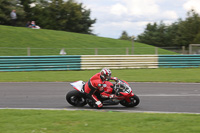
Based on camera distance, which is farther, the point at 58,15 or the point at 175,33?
the point at 175,33

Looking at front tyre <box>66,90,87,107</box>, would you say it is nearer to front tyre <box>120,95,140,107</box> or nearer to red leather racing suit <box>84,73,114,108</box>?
red leather racing suit <box>84,73,114,108</box>

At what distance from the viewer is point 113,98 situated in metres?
8.73

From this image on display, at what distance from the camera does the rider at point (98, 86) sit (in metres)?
8.55

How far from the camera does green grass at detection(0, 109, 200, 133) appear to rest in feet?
18.9

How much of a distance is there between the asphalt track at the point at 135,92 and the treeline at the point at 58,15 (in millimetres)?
28805

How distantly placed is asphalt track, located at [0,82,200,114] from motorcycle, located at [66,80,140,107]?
0.64ft

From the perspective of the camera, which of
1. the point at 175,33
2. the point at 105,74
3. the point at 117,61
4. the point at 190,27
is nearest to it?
the point at 105,74

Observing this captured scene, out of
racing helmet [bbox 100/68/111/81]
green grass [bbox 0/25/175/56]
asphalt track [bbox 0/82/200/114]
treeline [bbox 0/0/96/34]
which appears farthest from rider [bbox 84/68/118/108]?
treeline [bbox 0/0/96/34]

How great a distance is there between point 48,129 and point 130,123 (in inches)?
68.3

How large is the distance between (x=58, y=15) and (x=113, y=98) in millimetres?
42592

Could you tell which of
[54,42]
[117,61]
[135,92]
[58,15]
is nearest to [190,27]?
[58,15]

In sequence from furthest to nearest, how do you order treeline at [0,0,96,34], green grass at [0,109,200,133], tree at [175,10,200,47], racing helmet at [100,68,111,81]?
tree at [175,10,200,47] < treeline at [0,0,96,34] < racing helmet at [100,68,111,81] < green grass at [0,109,200,133]

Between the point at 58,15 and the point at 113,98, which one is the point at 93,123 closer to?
the point at 113,98

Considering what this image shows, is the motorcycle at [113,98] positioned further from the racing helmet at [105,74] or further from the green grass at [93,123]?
the green grass at [93,123]
